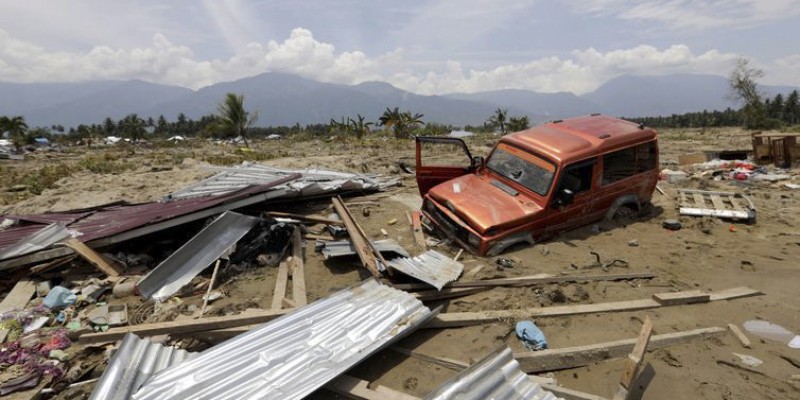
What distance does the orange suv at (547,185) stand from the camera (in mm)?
5891

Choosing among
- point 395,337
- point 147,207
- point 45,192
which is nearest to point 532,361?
point 395,337

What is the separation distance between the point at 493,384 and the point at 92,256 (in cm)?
554

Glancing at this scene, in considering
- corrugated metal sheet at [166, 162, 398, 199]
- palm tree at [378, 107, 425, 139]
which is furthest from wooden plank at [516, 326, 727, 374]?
palm tree at [378, 107, 425, 139]

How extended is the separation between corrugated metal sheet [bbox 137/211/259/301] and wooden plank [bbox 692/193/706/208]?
8.61 meters

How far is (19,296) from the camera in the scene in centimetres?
487

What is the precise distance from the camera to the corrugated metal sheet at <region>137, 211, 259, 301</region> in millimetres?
5020

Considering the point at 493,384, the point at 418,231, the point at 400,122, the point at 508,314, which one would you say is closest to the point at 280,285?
the point at 418,231

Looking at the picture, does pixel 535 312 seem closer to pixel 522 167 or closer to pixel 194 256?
pixel 522 167

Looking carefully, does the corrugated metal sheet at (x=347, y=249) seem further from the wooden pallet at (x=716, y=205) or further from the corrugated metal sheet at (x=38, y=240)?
the wooden pallet at (x=716, y=205)

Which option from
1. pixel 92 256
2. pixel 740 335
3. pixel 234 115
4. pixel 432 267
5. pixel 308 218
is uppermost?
pixel 234 115

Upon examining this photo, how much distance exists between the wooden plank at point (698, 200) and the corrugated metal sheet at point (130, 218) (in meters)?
8.45

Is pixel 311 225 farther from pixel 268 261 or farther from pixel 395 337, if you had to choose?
pixel 395 337

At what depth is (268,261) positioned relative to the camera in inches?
229

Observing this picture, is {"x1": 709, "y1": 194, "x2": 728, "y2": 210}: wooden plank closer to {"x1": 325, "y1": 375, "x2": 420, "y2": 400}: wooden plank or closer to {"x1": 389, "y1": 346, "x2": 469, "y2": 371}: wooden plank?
{"x1": 389, "y1": 346, "x2": 469, "y2": 371}: wooden plank
